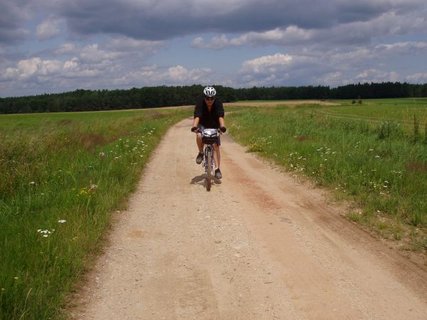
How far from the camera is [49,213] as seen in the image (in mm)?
6914

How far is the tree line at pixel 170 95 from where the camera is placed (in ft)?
351

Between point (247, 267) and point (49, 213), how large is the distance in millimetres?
3239

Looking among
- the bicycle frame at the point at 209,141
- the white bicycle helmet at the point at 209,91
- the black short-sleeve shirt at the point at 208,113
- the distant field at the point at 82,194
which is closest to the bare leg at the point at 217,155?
the bicycle frame at the point at 209,141

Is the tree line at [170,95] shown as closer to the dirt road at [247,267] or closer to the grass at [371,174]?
the grass at [371,174]

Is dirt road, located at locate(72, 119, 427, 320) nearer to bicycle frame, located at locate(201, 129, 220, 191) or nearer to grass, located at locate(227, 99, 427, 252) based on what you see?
grass, located at locate(227, 99, 427, 252)

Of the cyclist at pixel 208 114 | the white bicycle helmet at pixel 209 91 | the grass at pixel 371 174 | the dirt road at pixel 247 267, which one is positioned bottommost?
the dirt road at pixel 247 267

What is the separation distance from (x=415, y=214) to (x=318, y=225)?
1.51m

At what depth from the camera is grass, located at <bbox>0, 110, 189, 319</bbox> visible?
170 inches

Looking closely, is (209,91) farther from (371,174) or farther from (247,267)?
(247,267)

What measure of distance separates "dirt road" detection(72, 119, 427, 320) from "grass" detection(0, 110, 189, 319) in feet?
1.04

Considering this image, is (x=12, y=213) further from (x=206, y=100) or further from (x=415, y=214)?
(x=415, y=214)

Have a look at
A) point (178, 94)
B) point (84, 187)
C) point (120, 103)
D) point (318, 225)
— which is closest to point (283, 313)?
point (318, 225)

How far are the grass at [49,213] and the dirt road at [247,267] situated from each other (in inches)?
12.5

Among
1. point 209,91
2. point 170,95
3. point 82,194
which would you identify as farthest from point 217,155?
point 170,95
